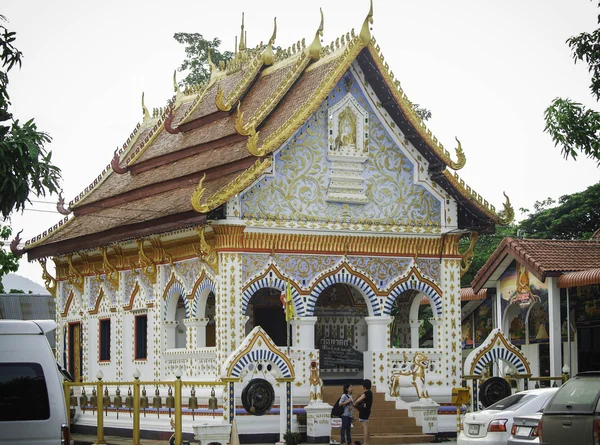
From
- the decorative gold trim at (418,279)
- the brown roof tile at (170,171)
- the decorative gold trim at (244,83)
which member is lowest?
the decorative gold trim at (418,279)

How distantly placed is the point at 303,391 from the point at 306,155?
16.7 feet

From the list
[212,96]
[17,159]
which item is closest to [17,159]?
[17,159]

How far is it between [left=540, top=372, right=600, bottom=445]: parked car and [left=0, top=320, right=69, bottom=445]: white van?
22.3 feet

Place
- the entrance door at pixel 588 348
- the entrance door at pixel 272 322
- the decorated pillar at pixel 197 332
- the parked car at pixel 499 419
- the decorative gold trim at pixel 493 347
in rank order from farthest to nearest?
the entrance door at pixel 588 348
the entrance door at pixel 272 322
the decorative gold trim at pixel 493 347
the decorated pillar at pixel 197 332
the parked car at pixel 499 419

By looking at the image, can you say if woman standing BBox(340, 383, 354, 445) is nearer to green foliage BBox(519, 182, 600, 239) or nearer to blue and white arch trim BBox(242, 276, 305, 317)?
blue and white arch trim BBox(242, 276, 305, 317)

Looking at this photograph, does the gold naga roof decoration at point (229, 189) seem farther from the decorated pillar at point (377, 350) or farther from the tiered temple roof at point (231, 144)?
the decorated pillar at point (377, 350)

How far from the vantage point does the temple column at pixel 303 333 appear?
2758cm

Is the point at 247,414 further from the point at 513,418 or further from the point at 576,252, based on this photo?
the point at 576,252

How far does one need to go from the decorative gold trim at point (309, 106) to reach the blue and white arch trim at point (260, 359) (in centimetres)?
422

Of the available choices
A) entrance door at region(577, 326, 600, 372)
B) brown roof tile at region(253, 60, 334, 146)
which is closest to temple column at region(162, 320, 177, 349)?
brown roof tile at region(253, 60, 334, 146)

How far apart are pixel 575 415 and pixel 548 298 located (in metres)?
15.3

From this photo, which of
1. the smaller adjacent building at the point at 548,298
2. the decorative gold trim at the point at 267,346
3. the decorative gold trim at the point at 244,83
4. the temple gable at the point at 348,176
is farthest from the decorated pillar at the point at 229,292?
the smaller adjacent building at the point at 548,298

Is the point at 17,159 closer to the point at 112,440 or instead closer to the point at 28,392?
the point at 28,392

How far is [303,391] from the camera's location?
88.9 feet
